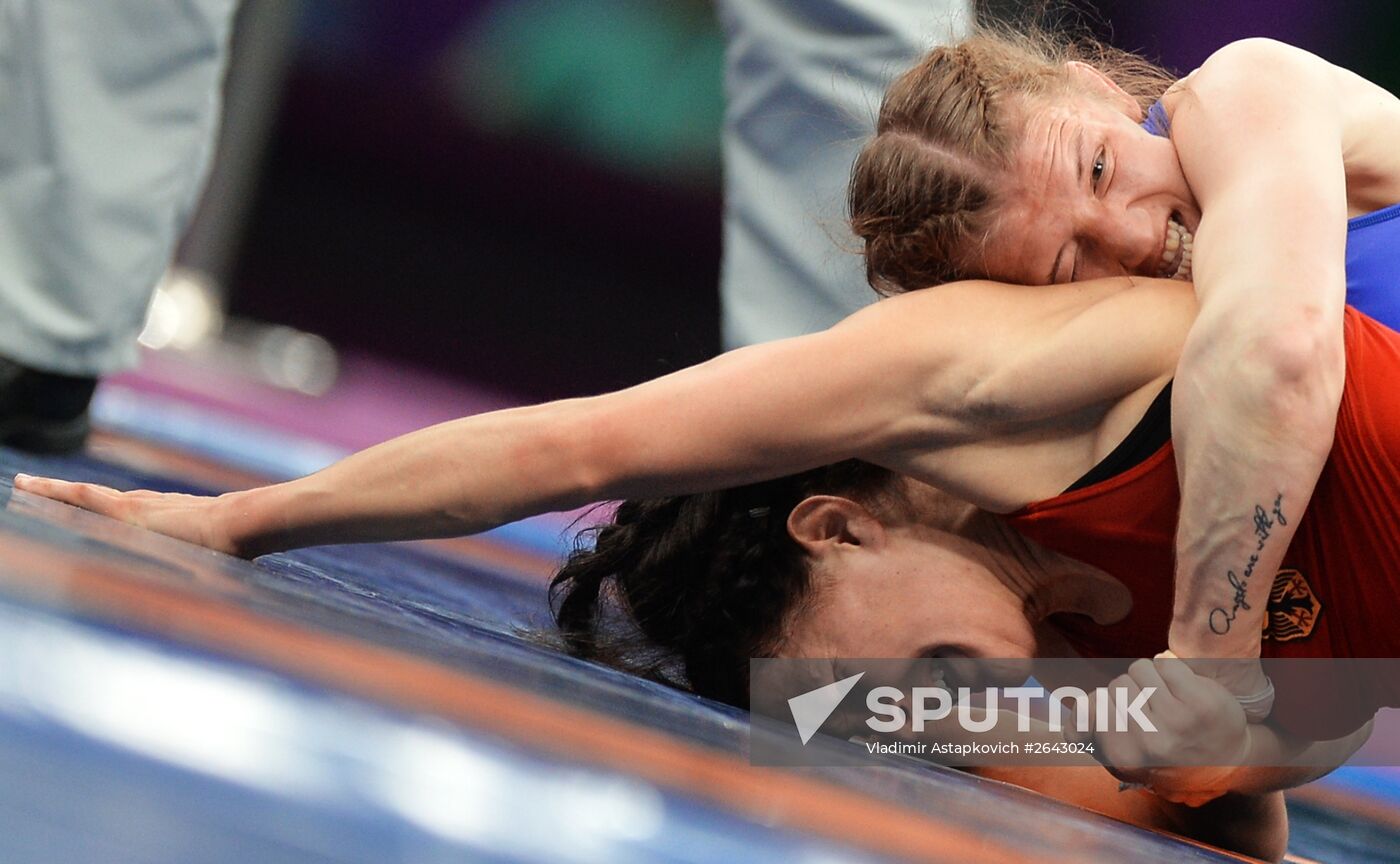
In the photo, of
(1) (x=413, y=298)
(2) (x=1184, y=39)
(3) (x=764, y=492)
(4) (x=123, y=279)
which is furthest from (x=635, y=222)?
(3) (x=764, y=492)

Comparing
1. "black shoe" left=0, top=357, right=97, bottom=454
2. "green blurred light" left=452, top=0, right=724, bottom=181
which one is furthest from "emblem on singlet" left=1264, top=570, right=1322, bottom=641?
"green blurred light" left=452, top=0, right=724, bottom=181

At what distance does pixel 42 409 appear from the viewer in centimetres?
198

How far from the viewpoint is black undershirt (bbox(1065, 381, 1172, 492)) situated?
3.83 ft

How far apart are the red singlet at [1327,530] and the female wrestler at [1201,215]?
0.03m

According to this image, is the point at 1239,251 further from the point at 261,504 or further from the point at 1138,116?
the point at 261,504

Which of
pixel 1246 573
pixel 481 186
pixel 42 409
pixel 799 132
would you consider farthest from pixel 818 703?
pixel 481 186

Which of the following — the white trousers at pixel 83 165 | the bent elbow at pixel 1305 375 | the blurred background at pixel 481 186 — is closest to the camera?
the bent elbow at pixel 1305 375

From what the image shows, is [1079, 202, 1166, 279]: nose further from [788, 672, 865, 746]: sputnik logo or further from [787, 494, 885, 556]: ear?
[788, 672, 865, 746]: sputnik logo

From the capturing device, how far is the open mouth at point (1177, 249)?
1312 millimetres

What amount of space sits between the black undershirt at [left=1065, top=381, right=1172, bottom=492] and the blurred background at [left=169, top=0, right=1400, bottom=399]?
8.82ft

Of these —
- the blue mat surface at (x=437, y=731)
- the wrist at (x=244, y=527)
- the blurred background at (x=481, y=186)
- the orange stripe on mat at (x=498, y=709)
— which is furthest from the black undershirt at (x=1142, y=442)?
the blurred background at (x=481, y=186)

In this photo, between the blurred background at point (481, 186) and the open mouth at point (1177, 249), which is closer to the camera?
the open mouth at point (1177, 249)

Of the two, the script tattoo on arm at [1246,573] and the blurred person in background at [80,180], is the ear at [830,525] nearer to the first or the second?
the script tattoo on arm at [1246,573]

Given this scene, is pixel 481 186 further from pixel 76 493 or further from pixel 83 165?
pixel 76 493
